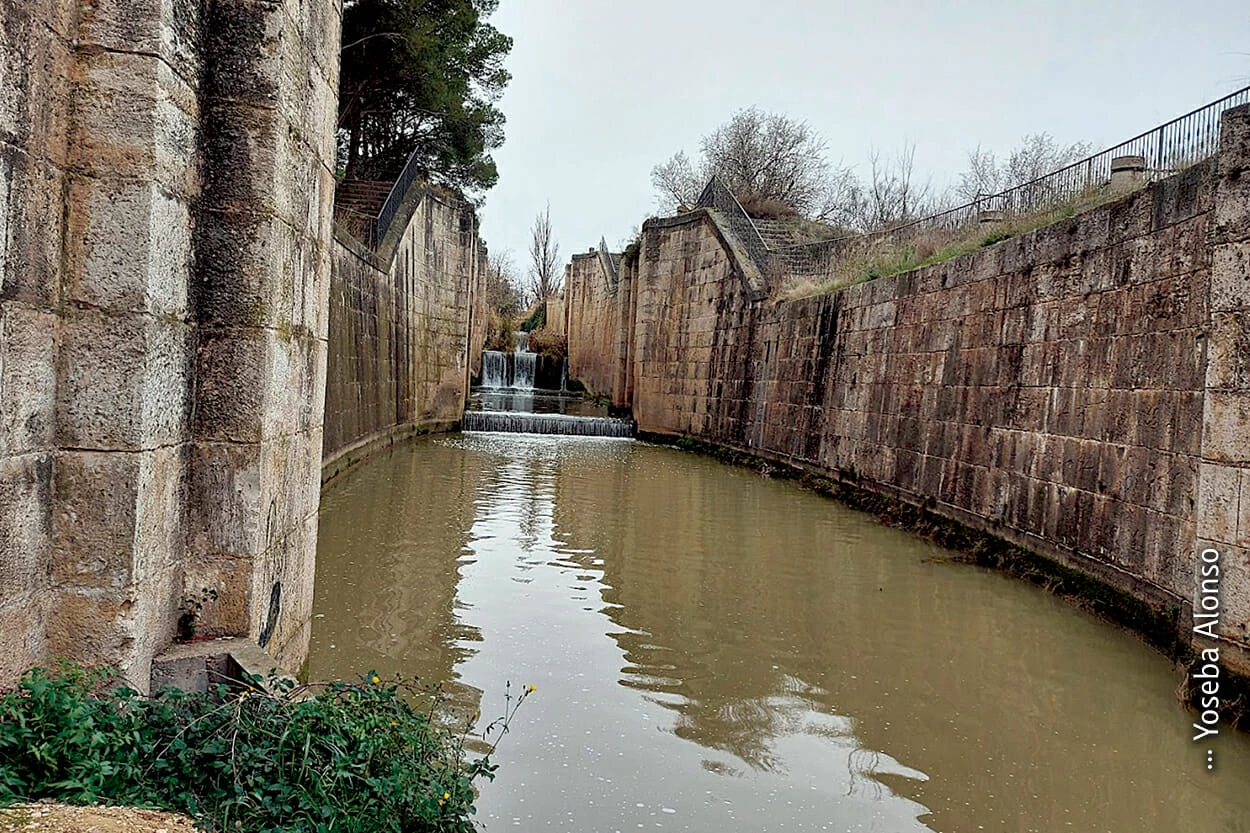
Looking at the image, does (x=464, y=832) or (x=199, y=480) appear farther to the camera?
(x=199, y=480)

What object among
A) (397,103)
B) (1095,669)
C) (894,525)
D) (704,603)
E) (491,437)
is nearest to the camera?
(1095,669)

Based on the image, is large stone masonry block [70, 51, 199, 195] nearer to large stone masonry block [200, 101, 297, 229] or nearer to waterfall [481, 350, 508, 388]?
large stone masonry block [200, 101, 297, 229]

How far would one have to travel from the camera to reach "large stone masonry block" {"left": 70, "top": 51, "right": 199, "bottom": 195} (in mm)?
2984

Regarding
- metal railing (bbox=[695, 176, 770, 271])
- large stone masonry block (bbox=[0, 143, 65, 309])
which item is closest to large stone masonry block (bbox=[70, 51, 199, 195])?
large stone masonry block (bbox=[0, 143, 65, 309])

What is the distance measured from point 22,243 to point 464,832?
2073 millimetres

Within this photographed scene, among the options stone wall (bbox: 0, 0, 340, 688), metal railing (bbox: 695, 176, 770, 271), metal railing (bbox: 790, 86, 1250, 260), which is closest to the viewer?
stone wall (bbox: 0, 0, 340, 688)

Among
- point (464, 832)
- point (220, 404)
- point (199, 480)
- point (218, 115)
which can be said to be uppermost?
point (218, 115)

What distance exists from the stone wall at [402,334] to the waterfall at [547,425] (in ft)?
1.80

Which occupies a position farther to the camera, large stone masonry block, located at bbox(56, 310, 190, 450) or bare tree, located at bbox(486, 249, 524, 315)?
bare tree, located at bbox(486, 249, 524, 315)

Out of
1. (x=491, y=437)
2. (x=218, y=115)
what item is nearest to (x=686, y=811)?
(x=218, y=115)

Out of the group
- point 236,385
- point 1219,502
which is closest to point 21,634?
point 236,385

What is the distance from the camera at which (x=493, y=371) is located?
108ft

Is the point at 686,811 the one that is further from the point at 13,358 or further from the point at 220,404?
the point at 13,358

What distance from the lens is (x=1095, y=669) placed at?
5805 mm
